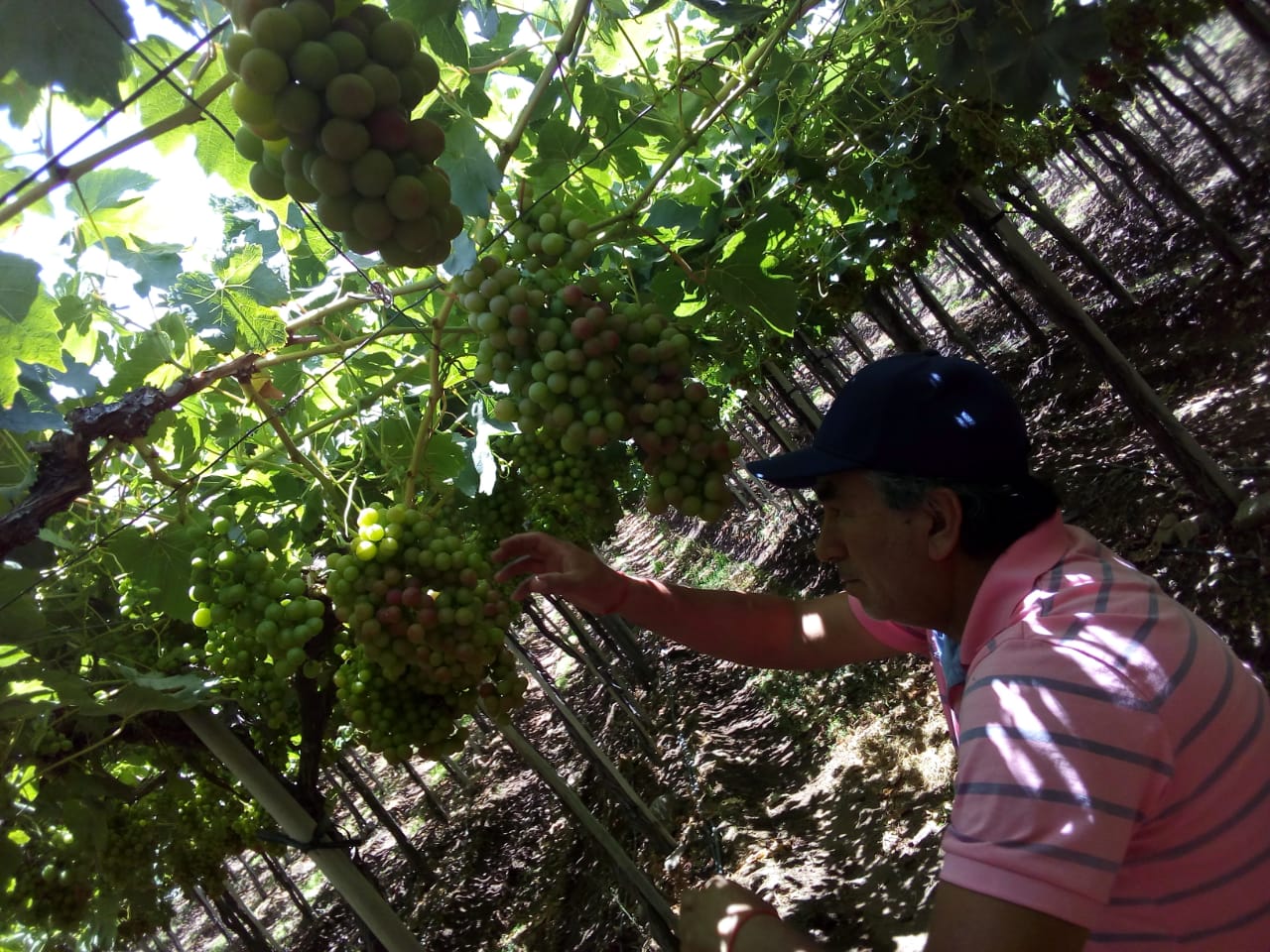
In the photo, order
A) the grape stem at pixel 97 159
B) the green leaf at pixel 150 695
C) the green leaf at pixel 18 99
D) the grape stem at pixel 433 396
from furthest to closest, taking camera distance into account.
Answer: the green leaf at pixel 150 695 < the grape stem at pixel 433 396 < the green leaf at pixel 18 99 < the grape stem at pixel 97 159

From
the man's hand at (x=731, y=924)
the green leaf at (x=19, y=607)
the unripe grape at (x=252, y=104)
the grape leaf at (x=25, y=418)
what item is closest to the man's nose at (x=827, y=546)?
the man's hand at (x=731, y=924)

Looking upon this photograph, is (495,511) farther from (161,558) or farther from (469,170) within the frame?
(469,170)

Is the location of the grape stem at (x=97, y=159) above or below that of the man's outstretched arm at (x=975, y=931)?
→ above

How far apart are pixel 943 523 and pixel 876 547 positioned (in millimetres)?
124

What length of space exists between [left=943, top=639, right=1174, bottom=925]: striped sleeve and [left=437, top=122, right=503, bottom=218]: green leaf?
1.26 metres

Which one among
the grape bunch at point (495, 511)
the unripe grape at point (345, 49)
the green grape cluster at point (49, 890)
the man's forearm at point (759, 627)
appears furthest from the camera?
the green grape cluster at point (49, 890)

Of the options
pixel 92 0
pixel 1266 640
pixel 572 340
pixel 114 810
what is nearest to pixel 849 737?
pixel 1266 640

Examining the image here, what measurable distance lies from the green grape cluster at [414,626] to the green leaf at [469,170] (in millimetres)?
649

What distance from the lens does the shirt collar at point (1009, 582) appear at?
129 centimetres

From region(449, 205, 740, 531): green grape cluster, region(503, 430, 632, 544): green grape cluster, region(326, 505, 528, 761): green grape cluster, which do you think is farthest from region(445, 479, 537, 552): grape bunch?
region(449, 205, 740, 531): green grape cluster

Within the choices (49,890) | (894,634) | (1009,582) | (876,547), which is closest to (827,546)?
(876,547)

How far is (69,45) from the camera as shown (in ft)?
3.67

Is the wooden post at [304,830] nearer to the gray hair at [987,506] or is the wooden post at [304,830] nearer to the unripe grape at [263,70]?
the gray hair at [987,506]

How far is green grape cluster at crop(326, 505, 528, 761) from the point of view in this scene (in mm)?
1639
